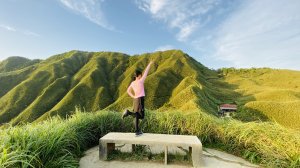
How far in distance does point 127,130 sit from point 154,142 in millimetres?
2739

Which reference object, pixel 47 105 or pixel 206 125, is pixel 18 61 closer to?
pixel 47 105

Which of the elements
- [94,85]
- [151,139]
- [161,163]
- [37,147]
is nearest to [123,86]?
[94,85]

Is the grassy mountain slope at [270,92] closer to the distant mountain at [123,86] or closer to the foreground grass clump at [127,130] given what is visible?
the distant mountain at [123,86]

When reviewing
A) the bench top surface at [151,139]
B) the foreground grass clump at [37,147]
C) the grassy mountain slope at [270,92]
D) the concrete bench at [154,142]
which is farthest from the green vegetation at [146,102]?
the bench top surface at [151,139]

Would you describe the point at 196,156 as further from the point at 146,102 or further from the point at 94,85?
the point at 94,85

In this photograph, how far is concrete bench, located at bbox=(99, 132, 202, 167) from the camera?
632cm

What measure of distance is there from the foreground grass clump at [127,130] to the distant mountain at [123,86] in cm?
3216

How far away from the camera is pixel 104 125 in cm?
869

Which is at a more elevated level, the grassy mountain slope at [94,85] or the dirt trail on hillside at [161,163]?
the grassy mountain slope at [94,85]

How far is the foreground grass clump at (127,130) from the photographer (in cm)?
486

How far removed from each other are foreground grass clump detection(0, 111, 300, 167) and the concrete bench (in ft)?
2.61

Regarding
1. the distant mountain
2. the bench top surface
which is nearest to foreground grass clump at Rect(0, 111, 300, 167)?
the bench top surface

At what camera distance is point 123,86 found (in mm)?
68188

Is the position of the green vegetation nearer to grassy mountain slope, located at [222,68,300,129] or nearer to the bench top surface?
grassy mountain slope, located at [222,68,300,129]
